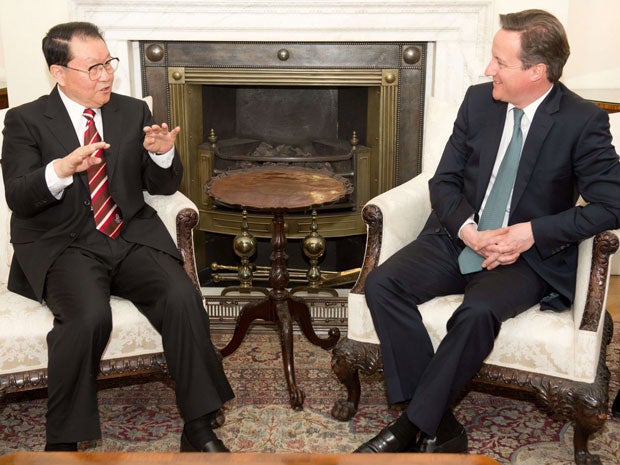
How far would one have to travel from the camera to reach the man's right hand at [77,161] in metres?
2.36

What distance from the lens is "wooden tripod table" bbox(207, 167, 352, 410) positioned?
287 cm

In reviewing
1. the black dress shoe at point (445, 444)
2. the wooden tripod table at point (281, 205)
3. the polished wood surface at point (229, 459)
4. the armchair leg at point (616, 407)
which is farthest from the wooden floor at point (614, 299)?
the polished wood surface at point (229, 459)

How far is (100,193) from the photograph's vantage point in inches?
105

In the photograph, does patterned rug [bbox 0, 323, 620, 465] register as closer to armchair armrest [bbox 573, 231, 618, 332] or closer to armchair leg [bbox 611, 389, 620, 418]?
armchair leg [bbox 611, 389, 620, 418]

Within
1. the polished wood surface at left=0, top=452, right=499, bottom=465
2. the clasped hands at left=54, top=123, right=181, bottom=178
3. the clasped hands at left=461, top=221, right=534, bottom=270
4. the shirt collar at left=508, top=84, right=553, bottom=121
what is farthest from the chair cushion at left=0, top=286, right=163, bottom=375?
the shirt collar at left=508, top=84, right=553, bottom=121

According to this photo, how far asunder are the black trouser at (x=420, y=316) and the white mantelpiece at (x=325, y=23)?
4.21 feet

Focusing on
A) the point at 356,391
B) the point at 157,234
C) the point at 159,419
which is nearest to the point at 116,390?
the point at 159,419

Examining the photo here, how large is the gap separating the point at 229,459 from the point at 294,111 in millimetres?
2814

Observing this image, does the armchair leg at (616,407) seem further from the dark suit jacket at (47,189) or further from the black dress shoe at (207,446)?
the dark suit jacket at (47,189)

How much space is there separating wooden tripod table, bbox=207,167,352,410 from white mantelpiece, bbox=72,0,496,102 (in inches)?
31.2

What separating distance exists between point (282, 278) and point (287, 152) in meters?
1.21

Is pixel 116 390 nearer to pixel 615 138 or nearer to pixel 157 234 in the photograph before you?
pixel 157 234

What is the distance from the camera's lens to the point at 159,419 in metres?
2.81

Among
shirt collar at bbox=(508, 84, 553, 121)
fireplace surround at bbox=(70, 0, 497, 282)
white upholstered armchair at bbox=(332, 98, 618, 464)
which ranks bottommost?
white upholstered armchair at bbox=(332, 98, 618, 464)
